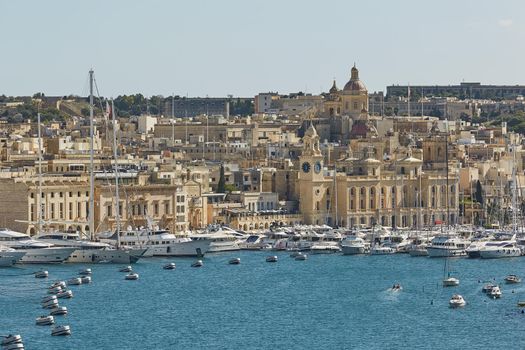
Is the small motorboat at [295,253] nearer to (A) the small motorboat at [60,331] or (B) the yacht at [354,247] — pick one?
(B) the yacht at [354,247]

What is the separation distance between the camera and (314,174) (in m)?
85.5

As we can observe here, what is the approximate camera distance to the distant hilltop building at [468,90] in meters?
167

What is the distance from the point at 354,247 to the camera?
250ft

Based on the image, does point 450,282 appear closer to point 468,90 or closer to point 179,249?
point 179,249

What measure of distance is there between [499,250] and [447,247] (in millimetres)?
1783

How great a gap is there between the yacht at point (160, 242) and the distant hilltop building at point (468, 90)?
93118mm

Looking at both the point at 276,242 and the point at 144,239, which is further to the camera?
the point at 276,242

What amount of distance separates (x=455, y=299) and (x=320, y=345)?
26.9ft

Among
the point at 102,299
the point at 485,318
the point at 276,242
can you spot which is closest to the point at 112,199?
the point at 276,242

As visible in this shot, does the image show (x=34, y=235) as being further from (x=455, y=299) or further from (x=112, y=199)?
(x=455, y=299)

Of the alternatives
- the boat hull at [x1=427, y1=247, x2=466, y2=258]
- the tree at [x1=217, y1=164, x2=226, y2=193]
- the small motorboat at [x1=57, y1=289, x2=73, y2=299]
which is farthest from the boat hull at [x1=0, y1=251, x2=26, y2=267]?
the tree at [x1=217, y1=164, x2=226, y2=193]

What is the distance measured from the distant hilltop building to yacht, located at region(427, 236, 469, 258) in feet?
297

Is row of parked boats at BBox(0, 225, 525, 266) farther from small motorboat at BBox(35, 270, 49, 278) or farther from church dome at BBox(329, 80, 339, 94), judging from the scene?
church dome at BBox(329, 80, 339, 94)

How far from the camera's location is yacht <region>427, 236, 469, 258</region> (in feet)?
244
